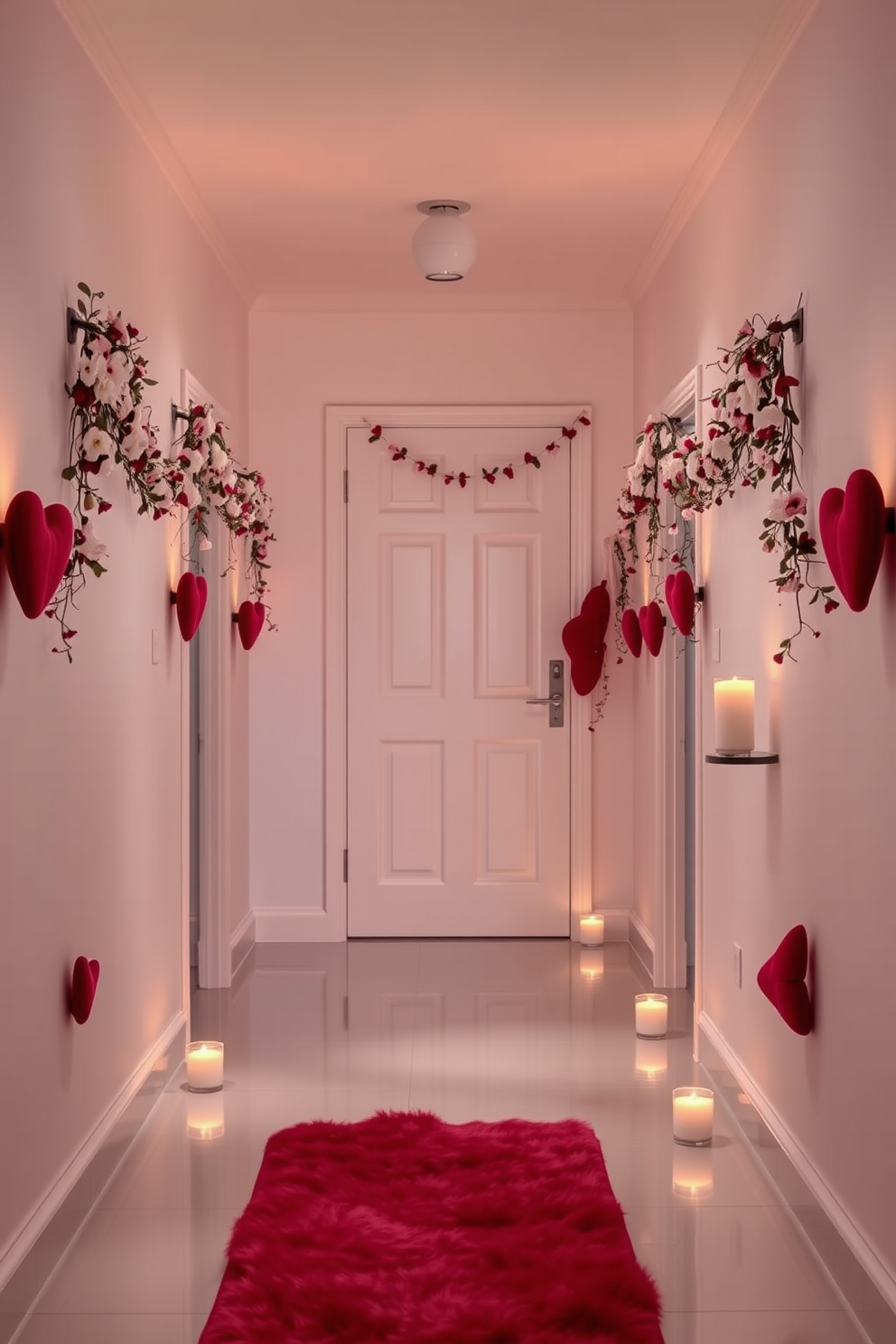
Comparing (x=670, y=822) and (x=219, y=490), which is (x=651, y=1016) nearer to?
(x=670, y=822)

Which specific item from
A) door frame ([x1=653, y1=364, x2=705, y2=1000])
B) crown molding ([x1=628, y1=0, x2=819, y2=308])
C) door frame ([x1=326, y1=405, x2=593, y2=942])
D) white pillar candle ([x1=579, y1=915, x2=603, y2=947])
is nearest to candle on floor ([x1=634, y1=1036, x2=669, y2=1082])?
door frame ([x1=653, y1=364, x2=705, y2=1000])

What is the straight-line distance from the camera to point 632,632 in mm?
5094

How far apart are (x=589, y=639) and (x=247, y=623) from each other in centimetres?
140

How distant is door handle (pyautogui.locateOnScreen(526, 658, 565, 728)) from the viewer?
5.64 meters

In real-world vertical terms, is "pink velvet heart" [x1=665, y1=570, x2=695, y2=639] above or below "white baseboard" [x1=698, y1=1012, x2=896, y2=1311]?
above

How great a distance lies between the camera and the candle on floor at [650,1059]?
12.7ft

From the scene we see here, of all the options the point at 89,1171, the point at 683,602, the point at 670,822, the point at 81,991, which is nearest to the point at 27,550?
the point at 81,991

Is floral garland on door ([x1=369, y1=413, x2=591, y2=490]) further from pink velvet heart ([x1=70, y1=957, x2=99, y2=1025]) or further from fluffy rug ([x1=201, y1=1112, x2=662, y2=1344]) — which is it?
pink velvet heart ([x1=70, y1=957, x2=99, y2=1025])

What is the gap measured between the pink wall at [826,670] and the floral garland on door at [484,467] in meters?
1.85

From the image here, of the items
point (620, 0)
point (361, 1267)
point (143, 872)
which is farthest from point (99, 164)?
point (361, 1267)

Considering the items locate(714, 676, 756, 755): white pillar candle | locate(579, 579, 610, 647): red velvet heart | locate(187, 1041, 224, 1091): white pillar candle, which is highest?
locate(579, 579, 610, 647): red velvet heart

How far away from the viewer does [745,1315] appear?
8.09 ft

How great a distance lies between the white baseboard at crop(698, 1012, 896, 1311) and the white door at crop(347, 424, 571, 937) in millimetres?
1951

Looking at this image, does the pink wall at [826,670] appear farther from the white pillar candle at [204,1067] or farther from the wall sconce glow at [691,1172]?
the white pillar candle at [204,1067]
